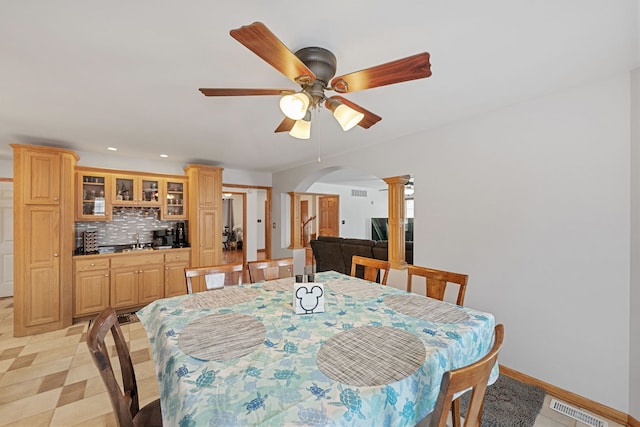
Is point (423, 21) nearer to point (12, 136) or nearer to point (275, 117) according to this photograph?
point (275, 117)

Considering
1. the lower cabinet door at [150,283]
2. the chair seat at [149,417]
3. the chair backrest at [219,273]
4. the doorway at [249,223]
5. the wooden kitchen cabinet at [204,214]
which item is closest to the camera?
the chair seat at [149,417]

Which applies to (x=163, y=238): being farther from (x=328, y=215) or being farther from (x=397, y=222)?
(x=328, y=215)

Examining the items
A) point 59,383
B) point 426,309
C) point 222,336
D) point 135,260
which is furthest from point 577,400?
point 135,260

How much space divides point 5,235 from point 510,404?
21.4 ft

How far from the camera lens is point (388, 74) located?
124 centimetres

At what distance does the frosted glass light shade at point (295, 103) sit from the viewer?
52.3 inches

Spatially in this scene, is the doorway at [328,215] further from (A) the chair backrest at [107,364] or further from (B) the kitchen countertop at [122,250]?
(A) the chair backrest at [107,364]

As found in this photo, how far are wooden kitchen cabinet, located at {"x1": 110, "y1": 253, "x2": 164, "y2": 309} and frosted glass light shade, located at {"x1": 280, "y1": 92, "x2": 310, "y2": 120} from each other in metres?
3.57

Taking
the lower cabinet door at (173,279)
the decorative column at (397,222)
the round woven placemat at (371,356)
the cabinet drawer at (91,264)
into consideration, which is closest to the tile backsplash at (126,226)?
the cabinet drawer at (91,264)

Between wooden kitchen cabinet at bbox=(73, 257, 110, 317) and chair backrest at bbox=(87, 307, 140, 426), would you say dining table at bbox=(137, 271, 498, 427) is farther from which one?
wooden kitchen cabinet at bbox=(73, 257, 110, 317)

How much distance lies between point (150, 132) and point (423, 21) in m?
2.84

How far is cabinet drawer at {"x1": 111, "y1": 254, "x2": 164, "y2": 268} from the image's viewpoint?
143 inches

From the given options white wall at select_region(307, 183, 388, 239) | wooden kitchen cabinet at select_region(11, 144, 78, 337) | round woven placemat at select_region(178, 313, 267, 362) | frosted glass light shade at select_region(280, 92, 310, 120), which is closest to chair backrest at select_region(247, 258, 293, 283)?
round woven placemat at select_region(178, 313, 267, 362)

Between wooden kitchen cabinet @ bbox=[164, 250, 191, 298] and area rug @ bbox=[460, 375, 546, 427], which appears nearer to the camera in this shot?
area rug @ bbox=[460, 375, 546, 427]
